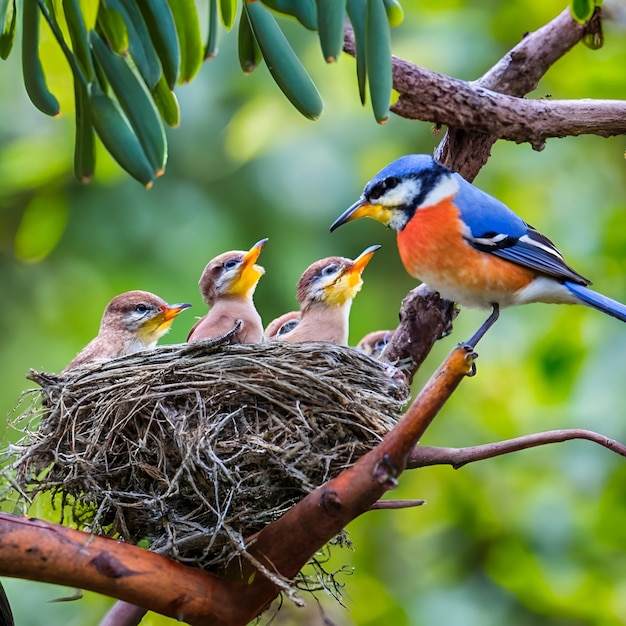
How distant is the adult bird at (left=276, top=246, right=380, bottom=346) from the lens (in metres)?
3.53

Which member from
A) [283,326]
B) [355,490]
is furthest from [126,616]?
[283,326]

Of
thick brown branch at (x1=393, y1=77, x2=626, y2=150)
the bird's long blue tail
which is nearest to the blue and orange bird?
the bird's long blue tail

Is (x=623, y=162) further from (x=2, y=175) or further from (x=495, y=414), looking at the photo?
(x=2, y=175)

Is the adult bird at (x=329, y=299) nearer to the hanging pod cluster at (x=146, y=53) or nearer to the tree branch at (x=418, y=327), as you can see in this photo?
the tree branch at (x=418, y=327)

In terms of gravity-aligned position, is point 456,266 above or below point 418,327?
above

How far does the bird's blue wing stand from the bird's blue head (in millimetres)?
56

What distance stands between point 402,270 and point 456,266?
8.99ft

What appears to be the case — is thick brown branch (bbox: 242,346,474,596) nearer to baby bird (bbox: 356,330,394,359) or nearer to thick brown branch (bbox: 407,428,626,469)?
thick brown branch (bbox: 407,428,626,469)

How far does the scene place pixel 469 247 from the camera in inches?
95.5

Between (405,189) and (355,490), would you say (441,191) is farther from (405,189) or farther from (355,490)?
(355,490)

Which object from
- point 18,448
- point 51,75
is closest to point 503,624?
point 18,448

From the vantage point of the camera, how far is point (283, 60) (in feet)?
6.70

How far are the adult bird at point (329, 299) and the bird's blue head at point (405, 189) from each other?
904 mm

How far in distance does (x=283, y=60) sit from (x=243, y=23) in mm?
191
